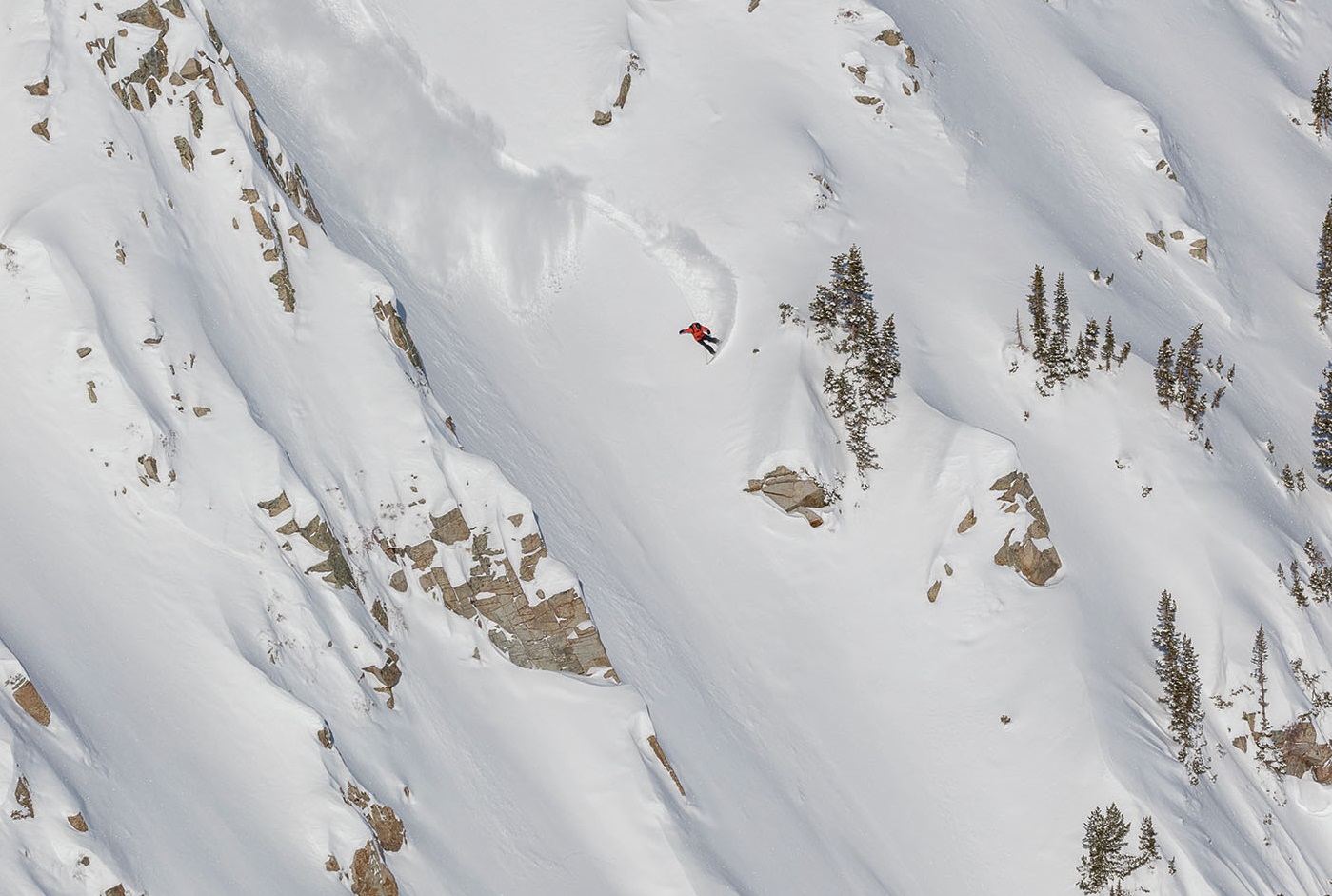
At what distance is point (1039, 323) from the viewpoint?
4200cm

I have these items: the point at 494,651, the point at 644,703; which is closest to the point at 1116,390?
the point at 644,703

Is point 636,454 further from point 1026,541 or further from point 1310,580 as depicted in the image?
point 1310,580

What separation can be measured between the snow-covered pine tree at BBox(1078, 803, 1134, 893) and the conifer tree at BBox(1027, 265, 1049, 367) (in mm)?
13934

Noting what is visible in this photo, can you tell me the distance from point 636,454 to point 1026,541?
11.3m

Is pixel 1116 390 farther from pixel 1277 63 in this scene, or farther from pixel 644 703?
pixel 1277 63

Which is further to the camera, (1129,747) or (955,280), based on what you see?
(955,280)

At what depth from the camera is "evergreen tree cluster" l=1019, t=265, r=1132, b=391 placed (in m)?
41.8

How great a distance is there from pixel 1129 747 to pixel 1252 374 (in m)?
16.2

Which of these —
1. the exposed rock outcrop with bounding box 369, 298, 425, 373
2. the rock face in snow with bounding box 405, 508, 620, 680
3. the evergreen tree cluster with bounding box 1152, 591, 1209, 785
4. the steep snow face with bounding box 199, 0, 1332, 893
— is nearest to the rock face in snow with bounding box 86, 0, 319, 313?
the exposed rock outcrop with bounding box 369, 298, 425, 373

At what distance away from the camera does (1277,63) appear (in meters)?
57.7

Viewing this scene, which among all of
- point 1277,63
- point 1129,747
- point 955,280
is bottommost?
point 1129,747

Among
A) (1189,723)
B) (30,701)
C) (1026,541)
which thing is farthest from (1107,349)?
(30,701)

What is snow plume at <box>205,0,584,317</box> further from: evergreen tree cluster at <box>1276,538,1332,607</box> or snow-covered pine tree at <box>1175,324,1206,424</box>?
evergreen tree cluster at <box>1276,538,1332,607</box>

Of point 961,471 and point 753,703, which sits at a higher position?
point 961,471
